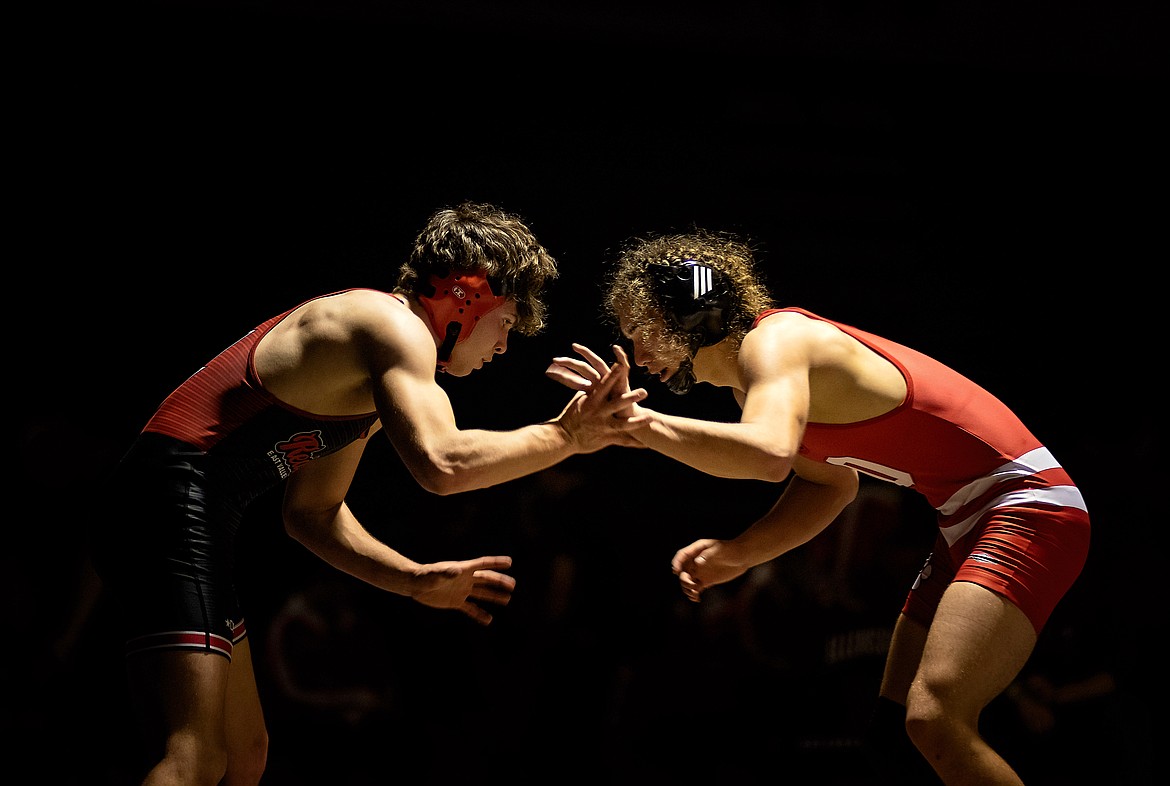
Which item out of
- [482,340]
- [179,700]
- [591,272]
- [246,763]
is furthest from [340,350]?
[591,272]

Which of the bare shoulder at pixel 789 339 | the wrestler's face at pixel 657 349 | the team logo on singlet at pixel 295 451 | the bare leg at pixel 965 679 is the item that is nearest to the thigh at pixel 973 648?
the bare leg at pixel 965 679

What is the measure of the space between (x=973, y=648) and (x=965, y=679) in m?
0.07

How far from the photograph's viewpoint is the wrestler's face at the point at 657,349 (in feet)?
8.80

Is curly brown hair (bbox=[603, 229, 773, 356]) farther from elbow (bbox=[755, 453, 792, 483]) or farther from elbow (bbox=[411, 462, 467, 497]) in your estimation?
elbow (bbox=[411, 462, 467, 497])

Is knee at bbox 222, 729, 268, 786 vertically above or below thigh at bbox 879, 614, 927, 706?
below

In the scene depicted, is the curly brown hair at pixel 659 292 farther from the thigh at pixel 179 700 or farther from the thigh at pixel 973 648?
the thigh at pixel 179 700

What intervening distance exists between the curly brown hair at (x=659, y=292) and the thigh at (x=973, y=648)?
2.85 feet

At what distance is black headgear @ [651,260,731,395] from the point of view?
265 cm

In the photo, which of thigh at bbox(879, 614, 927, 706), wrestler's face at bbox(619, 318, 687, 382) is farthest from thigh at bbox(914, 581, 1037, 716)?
wrestler's face at bbox(619, 318, 687, 382)

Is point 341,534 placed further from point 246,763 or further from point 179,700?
point 179,700

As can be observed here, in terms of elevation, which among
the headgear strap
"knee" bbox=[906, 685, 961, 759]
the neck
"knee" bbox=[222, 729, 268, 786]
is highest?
the headgear strap

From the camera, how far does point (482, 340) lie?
103 inches

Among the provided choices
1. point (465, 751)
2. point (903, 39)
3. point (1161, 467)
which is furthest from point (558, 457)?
point (1161, 467)

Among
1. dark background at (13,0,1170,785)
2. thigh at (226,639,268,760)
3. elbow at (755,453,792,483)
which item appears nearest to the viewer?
elbow at (755,453,792,483)
